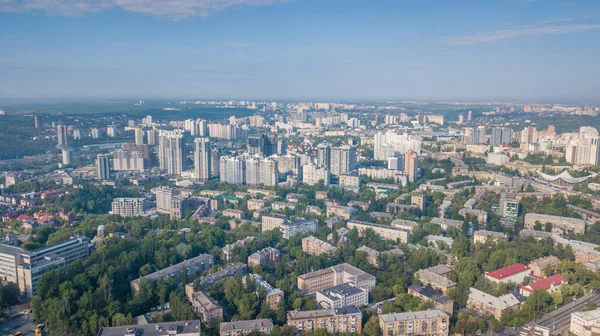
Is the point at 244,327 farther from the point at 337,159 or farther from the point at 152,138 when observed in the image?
the point at 152,138

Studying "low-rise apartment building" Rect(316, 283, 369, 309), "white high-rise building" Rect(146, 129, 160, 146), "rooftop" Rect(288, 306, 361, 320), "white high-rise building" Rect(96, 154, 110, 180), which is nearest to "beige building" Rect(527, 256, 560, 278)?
"low-rise apartment building" Rect(316, 283, 369, 309)

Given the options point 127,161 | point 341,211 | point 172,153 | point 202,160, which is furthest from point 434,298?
point 127,161

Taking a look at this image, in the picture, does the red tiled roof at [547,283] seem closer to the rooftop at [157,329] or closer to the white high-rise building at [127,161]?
the rooftop at [157,329]

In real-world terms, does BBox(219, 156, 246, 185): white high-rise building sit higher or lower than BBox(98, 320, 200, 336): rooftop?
higher

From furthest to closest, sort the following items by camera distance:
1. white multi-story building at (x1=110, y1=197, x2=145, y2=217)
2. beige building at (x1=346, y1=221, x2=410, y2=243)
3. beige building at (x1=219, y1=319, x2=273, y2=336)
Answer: white multi-story building at (x1=110, y1=197, x2=145, y2=217) → beige building at (x1=346, y1=221, x2=410, y2=243) → beige building at (x1=219, y1=319, x2=273, y2=336)

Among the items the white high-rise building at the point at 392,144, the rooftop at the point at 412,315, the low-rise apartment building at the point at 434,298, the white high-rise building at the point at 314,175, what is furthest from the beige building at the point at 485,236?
the white high-rise building at the point at 392,144

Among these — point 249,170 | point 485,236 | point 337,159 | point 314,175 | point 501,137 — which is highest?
point 501,137

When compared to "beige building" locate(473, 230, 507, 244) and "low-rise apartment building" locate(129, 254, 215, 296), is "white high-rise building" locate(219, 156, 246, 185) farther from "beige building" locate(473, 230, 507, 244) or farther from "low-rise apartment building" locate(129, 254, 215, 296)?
"beige building" locate(473, 230, 507, 244)
